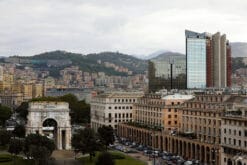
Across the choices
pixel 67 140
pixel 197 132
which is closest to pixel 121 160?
pixel 197 132

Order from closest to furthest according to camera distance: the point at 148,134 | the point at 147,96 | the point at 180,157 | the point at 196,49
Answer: the point at 180,157
the point at 148,134
the point at 147,96
the point at 196,49

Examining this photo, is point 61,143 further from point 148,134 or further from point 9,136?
point 148,134

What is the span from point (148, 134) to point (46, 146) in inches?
1351

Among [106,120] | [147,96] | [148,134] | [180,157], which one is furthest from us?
[106,120]

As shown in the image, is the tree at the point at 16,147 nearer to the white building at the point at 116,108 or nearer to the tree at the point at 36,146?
the tree at the point at 36,146

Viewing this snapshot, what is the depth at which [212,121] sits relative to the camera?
97.9 metres

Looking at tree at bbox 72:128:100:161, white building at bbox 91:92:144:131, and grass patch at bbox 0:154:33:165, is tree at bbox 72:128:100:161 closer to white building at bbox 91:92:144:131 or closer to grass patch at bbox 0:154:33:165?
grass patch at bbox 0:154:33:165

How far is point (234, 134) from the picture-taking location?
3312 inches

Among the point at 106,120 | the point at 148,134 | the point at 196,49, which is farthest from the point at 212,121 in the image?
the point at 196,49

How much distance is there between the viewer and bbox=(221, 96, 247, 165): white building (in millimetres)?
81000

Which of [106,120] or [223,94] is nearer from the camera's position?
[223,94]

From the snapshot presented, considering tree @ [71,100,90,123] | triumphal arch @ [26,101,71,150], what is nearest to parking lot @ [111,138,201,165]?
triumphal arch @ [26,101,71,150]

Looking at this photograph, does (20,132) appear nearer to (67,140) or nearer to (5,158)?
(67,140)

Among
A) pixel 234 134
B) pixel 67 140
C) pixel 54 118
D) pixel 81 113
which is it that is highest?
pixel 54 118
